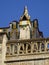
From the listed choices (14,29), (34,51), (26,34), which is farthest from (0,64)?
(14,29)

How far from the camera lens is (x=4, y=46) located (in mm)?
11844

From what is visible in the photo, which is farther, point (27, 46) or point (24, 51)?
point (27, 46)

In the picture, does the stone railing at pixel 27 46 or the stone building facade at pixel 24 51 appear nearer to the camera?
the stone building facade at pixel 24 51

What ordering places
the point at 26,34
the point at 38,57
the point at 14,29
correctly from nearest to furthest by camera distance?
1. the point at 38,57
2. the point at 26,34
3. the point at 14,29

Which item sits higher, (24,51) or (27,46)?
(27,46)

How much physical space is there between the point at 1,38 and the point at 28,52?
1236 millimetres

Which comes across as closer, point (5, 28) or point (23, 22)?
point (23, 22)

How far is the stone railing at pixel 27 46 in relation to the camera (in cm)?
1164

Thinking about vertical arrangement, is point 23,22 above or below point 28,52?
above

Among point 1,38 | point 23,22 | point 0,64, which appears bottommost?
point 0,64

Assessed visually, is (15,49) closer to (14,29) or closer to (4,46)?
(4,46)

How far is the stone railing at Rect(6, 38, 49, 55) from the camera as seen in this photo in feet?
38.2

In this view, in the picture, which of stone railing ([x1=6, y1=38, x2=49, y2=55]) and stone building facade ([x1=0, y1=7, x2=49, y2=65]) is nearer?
stone building facade ([x1=0, y1=7, x2=49, y2=65])

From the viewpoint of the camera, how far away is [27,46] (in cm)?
1184
